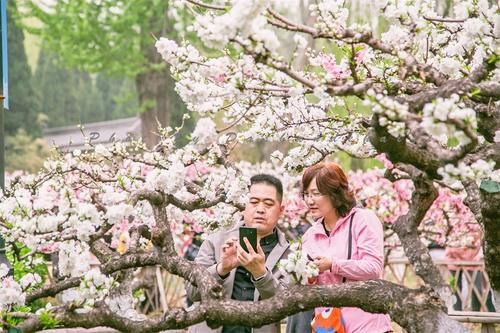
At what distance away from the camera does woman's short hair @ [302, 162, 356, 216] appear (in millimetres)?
3781

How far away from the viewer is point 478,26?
3086 mm

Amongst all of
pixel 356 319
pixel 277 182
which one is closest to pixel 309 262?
pixel 356 319

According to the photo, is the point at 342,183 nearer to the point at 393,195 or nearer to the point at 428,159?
the point at 428,159

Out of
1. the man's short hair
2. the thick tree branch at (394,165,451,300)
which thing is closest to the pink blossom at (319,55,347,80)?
the thick tree branch at (394,165,451,300)

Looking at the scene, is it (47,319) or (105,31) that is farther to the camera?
(105,31)

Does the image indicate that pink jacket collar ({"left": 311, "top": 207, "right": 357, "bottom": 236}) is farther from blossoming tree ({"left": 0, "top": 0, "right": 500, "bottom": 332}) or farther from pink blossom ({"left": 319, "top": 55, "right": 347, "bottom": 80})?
pink blossom ({"left": 319, "top": 55, "right": 347, "bottom": 80})

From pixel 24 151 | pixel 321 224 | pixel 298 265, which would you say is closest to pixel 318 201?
pixel 321 224

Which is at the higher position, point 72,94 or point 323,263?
point 72,94

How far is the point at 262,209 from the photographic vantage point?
154 inches

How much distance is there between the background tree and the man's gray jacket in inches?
626

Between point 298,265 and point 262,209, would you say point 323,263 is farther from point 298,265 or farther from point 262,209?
point 262,209

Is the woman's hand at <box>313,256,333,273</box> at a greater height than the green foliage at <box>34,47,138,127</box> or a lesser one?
lesser

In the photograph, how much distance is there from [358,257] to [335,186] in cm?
35

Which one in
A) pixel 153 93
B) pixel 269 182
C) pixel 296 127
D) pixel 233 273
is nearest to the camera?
pixel 233 273
